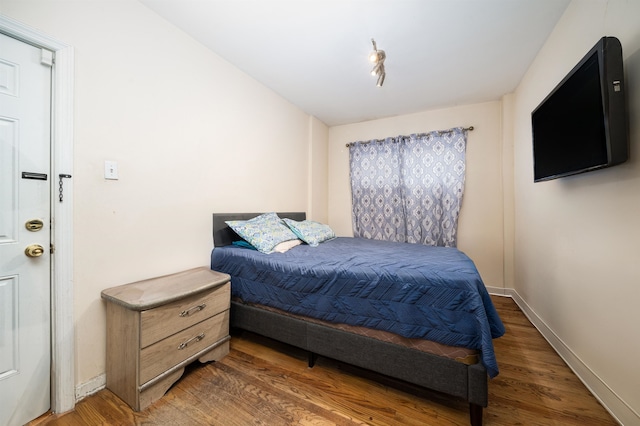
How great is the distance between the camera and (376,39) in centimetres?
190

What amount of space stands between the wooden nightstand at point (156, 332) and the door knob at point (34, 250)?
1.20 ft

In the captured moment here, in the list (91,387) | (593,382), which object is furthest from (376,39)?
(91,387)

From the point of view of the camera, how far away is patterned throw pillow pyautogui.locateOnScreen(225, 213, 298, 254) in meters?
2.01

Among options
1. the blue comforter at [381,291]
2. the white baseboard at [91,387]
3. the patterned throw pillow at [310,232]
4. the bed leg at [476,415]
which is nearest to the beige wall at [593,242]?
the blue comforter at [381,291]

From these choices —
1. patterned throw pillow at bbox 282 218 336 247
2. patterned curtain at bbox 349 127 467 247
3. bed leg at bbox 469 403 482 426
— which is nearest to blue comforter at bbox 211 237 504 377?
bed leg at bbox 469 403 482 426

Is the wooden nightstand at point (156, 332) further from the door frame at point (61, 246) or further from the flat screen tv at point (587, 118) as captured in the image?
the flat screen tv at point (587, 118)

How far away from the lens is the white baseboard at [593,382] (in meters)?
1.11

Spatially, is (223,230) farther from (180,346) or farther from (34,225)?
(34,225)

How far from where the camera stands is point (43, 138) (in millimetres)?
1210

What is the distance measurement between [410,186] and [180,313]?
306cm

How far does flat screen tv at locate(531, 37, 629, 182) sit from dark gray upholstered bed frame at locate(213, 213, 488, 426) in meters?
1.28

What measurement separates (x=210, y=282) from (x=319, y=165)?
2615 mm

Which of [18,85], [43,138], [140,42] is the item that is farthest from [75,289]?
[140,42]

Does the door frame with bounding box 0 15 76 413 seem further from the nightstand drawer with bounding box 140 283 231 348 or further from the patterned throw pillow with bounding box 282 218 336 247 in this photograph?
the patterned throw pillow with bounding box 282 218 336 247
